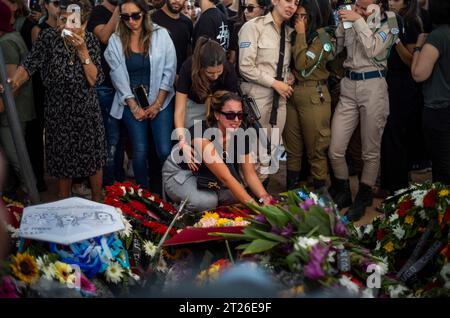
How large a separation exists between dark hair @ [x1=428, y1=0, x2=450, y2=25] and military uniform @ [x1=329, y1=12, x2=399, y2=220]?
57cm

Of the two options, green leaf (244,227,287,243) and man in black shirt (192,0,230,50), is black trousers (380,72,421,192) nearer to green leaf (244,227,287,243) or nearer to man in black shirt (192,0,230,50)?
man in black shirt (192,0,230,50)

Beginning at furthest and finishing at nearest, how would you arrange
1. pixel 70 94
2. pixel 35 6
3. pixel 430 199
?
pixel 35 6, pixel 70 94, pixel 430 199

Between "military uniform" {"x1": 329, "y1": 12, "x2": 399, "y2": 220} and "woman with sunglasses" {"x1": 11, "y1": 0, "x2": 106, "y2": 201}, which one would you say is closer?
"woman with sunglasses" {"x1": 11, "y1": 0, "x2": 106, "y2": 201}

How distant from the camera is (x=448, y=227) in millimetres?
2967

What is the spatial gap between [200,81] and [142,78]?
69cm

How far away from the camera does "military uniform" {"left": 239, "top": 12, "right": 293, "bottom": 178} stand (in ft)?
17.8

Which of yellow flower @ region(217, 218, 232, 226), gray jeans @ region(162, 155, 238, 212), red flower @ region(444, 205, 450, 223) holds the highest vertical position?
red flower @ region(444, 205, 450, 223)

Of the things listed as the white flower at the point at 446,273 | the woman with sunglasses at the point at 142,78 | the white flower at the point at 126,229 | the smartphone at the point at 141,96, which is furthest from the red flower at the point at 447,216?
the smartphone at the point at 141,96

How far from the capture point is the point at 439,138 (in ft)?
15.7

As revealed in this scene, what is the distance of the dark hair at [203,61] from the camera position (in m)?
4.90

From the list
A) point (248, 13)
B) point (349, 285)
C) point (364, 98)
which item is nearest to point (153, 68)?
point (248, 13)

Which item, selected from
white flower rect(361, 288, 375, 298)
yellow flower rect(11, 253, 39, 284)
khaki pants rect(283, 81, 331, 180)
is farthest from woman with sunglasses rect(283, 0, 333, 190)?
yellow flower rect(11, 253, 39, 284)

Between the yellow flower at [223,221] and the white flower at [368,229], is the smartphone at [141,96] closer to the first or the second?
the yellow flower at [223,221]

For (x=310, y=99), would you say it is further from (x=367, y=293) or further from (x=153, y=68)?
(x=367, y=293)
